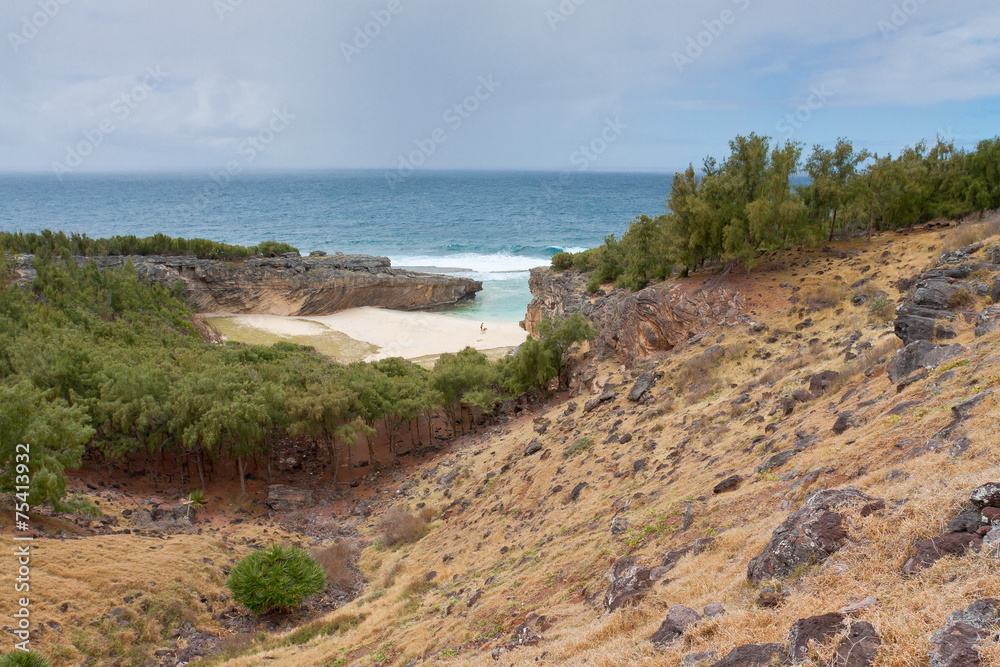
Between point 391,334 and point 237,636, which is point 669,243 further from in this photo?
point 391,334

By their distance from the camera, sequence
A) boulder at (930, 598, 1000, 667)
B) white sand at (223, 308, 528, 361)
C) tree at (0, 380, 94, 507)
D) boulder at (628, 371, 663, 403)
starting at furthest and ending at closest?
white sand at (223, 308, 528, 361) < boulder at (628, 371, 663, 403) < tree at (0, 380, 94, 507) < boulder at (930, 598, 1000, 667)

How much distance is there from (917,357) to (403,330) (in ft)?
161

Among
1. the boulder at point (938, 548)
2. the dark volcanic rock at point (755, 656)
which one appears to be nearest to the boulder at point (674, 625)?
the dark volcanic rock at point (755, 656)

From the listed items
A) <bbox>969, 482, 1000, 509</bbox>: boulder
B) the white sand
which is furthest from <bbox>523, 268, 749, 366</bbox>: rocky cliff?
<bbox>969, 482, 1000, 509</bbox>: boulder

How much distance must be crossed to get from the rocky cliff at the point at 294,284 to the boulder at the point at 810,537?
62.6 m

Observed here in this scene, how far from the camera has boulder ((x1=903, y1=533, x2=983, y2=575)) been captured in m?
5.72

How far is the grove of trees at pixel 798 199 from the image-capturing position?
2709 cm

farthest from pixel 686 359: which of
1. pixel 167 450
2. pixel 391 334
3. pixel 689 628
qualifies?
pixel 391 334

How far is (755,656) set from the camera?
5.53 metres

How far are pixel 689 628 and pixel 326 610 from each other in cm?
1365

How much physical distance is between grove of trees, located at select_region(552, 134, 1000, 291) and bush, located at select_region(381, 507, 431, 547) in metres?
19.3

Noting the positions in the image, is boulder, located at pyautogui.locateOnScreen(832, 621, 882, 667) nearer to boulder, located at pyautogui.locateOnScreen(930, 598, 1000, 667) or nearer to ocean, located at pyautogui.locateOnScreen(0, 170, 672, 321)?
boulder, located at pyautogui.locateOnScreen(930, 598, 1000, 667)

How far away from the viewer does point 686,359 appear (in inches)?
913

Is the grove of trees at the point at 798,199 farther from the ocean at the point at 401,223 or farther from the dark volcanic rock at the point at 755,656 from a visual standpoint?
the ocean at the point at 401,223
